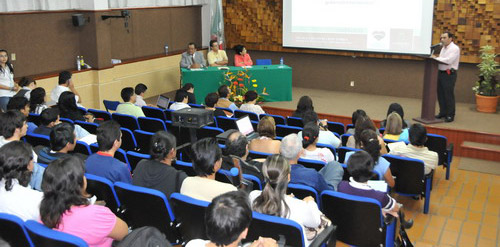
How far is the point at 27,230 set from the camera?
8.63 feet

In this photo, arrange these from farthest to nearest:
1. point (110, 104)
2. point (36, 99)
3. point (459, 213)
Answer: point (110, 104)
point (36, 99)
point (459, 213)

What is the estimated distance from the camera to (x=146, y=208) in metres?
3.24

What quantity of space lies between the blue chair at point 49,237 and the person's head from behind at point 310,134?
2.32m

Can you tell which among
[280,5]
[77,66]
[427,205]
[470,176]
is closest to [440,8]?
[280,5]

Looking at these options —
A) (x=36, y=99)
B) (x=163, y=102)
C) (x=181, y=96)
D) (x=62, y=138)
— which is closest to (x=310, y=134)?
(x=62, y=138)

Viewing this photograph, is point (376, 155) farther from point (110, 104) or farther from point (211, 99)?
point (110, 104)

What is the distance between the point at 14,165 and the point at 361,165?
2.18 meters

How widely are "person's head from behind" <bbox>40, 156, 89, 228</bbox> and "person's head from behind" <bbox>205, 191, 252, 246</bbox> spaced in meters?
0.88

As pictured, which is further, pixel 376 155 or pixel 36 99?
pixel 36 99

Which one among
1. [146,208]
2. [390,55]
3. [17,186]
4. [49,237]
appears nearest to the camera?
[49,237]

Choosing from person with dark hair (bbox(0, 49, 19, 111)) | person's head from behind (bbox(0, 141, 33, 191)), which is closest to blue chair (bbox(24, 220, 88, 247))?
person's head from behind (bbox(0, 141, 33, 191))

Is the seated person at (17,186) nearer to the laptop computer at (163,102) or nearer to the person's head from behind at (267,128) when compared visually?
the person's head from behind at (267,128)

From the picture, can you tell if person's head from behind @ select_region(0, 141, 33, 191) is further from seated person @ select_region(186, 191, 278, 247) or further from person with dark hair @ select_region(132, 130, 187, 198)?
seated person @ select_region(186, 191, 278, 247)

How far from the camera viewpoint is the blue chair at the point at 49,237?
235 cm
